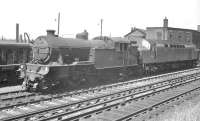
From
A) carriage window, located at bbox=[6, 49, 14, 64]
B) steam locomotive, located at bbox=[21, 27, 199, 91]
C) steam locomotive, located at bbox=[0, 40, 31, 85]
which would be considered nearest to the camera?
steam locomotive, located at bbox=[21, 27, 199, 91]

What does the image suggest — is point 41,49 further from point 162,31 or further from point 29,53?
point 162,31

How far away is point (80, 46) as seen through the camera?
14859 millimetres

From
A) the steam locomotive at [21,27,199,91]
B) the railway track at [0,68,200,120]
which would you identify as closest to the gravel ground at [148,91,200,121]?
the railway track at [0,68,200,120]

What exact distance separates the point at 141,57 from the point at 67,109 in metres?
11.7

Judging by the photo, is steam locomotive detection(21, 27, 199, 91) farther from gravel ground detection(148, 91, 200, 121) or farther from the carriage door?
gravel ground detection(148, 91, 200, 121)

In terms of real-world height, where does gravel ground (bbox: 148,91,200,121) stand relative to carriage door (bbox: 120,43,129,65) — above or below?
below

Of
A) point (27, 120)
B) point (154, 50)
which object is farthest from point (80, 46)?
point (154, 50)

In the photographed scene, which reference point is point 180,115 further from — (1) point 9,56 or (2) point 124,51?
Result: (1) point 9,56

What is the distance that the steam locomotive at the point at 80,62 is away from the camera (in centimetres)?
1277

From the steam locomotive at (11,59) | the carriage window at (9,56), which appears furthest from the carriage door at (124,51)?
the carriage window at (9,56)

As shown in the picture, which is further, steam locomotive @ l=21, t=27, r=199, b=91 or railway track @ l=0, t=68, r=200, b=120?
steam locomotive @ l=21, t=27, r=199, b=91

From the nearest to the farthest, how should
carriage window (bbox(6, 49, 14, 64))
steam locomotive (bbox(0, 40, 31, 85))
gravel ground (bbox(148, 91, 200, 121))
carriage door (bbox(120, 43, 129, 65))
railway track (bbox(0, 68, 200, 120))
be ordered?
gravel ground (bbox(148, 91, 200, 121)), railway track (bbox(0, 68, 200, 120)), steam locomotive (bbox(0, 40, 31, 85)), carriage window (bbox(6, 49, 14, 64)), carriage door (bbox(120, 43, 129, 65))

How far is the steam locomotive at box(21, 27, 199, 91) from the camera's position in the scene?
41.9 feet

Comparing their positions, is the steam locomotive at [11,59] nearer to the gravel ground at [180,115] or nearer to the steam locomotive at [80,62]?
the steam locomotive at [80,62]
